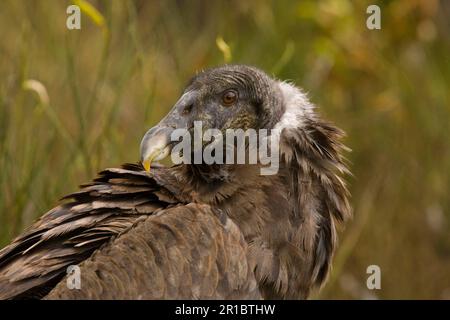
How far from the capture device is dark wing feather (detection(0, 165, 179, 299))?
3529mm

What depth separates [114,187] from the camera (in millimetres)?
3801

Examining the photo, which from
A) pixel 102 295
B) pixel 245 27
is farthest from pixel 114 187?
pixel 245 27

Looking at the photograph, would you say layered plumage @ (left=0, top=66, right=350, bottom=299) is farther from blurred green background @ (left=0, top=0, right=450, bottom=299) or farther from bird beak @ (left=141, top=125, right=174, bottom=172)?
blurred green background @ (left=0, top=0, right=450, bottom=299)

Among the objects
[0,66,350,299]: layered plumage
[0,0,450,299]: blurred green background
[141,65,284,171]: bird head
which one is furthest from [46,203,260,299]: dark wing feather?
[0,0,450,299]: blurred green background

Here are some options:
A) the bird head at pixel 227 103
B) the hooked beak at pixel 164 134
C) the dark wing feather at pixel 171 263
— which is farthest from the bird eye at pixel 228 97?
the dark wing feather at pixel 171 263

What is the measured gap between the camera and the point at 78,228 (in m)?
3.65

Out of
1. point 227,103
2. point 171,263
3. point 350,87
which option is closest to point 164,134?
point 227,103

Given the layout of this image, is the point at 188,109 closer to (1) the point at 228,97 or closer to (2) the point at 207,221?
(1) the point at 228,97

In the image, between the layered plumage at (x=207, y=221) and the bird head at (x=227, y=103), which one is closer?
the layered plumage at (x=207, y=221)

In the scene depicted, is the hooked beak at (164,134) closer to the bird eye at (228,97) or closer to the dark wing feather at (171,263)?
the bird eye at (228,97)

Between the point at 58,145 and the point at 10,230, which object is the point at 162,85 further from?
the point at 10,230

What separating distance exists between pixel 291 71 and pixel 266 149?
333 cm

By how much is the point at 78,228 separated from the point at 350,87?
3.82m

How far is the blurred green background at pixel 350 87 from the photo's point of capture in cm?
631
